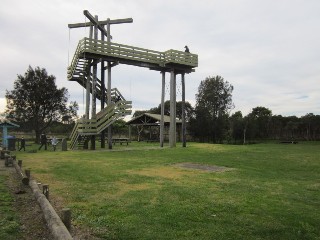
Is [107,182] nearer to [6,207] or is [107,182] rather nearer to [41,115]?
[6,207]

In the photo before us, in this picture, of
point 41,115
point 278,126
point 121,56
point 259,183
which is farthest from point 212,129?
point 259,183

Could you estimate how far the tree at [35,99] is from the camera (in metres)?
34.0

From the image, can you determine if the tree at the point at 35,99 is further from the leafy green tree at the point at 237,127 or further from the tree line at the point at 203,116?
the leafy green tree at the point at 237,127

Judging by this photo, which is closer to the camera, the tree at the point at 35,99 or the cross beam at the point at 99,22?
the cross beam at the point at 99,22

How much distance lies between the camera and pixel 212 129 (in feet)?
170

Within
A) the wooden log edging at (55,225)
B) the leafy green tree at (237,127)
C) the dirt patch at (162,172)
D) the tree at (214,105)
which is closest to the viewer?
the wooden log edging at (55,225)

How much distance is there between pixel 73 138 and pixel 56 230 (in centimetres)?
1935

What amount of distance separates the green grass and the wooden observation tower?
579 inches

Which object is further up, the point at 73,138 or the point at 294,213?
the point at 73,138

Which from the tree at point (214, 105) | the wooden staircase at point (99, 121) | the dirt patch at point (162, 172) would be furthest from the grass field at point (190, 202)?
the tree at point (214, 105)

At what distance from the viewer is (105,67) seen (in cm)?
2439

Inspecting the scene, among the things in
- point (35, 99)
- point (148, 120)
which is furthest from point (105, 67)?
point (148, 120)

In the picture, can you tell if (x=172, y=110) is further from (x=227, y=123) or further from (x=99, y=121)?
(x=227, y=123)

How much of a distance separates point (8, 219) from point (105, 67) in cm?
1972
